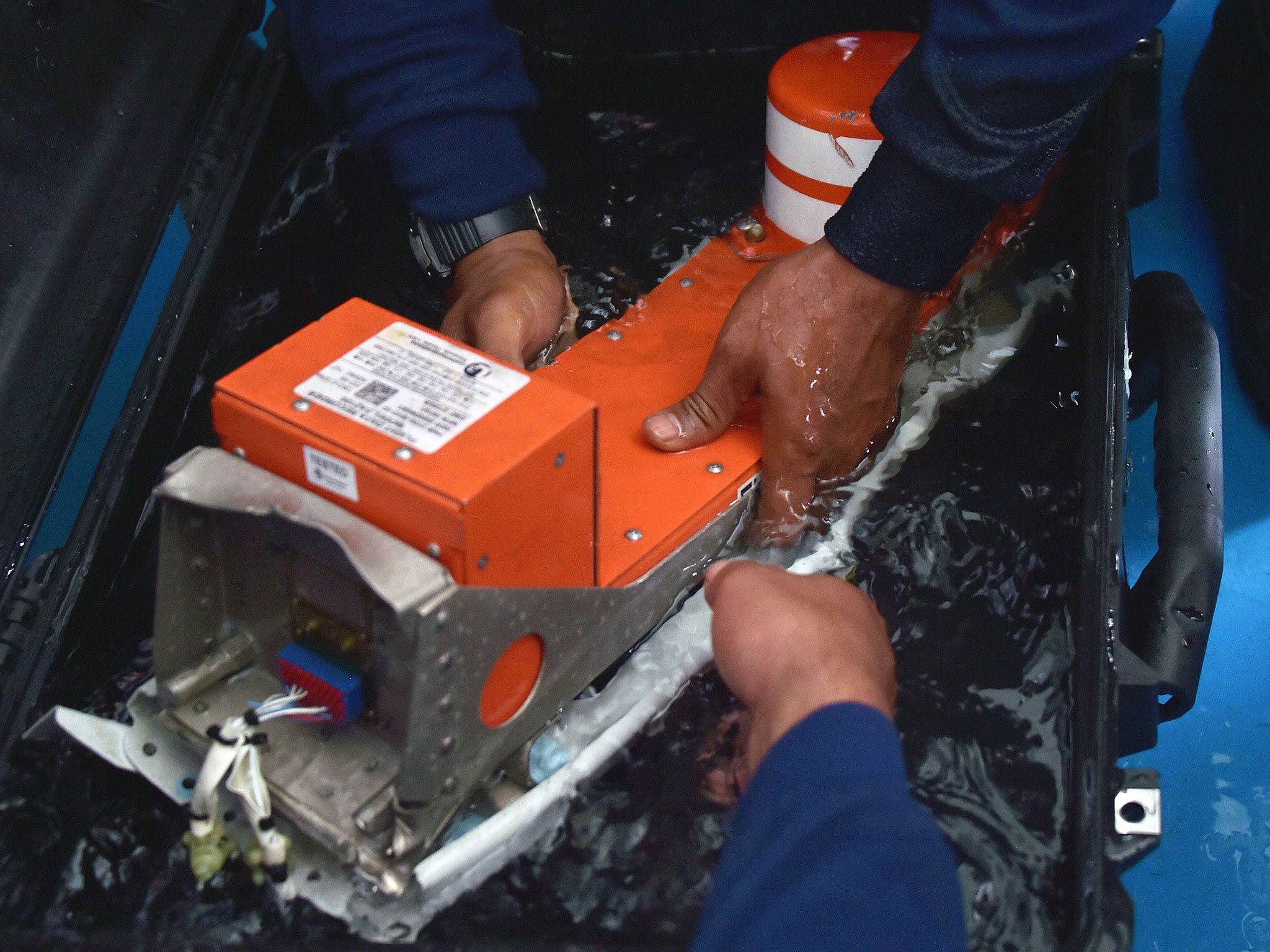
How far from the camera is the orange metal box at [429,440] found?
81 cm

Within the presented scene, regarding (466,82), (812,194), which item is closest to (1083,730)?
(812,194)

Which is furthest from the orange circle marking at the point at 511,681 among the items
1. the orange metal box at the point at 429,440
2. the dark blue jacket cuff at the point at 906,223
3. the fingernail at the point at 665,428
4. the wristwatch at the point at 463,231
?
the wristwatch at the point at 463,231

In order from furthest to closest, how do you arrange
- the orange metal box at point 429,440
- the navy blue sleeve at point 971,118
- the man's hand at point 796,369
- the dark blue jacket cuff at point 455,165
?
the dark blue jacket cuff at point 455,165, the man's hand at point 796,369, the navy blue sleeve at point 971,118, the orange metal box at point 429,440

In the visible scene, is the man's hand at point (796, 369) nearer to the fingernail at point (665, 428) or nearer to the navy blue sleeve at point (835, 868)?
the fingernail at point (665, 428)

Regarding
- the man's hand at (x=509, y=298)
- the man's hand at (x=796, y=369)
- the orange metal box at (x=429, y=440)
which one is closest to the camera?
the orange metal box at (x=429, y=440)

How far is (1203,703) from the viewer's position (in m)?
1.37

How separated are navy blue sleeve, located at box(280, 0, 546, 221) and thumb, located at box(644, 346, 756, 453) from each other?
39 cm

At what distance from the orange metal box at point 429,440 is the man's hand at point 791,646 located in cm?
13

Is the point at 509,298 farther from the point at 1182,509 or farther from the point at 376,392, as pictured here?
the point at 1182,509

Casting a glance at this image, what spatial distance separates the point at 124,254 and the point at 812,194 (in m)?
0.78

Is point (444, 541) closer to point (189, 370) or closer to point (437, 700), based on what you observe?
point (437, 700)

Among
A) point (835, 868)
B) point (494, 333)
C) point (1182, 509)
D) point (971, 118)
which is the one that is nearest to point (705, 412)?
point (494, 333)

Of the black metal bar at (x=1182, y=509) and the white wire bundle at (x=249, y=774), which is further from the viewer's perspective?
the black metal bar at (x=1182, y=509)

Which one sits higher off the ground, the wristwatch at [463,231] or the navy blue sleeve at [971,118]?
the navy blue sleeve at [971,118]
